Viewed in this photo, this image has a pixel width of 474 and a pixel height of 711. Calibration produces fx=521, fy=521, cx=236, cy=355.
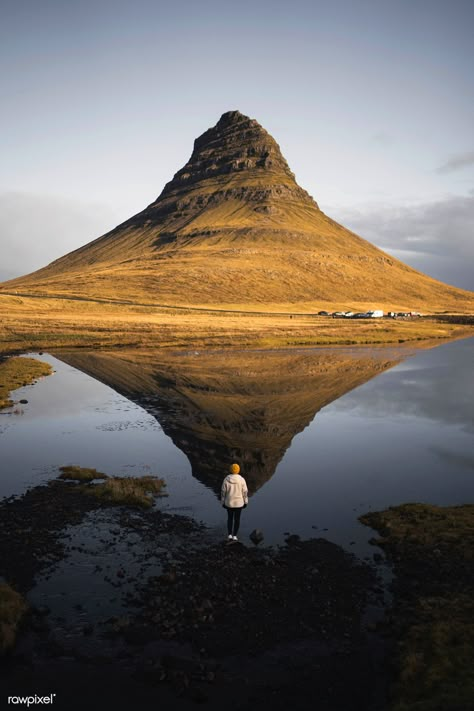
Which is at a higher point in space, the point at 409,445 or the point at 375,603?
the point at 409,445

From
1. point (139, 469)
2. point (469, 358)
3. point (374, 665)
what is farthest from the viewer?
point (469, 358)

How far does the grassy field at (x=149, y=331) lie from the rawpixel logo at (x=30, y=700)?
66769 millimetres

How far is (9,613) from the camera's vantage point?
492 inches

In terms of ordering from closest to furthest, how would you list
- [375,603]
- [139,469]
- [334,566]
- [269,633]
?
[269,633] < [375,603] < [334,566] < [139,469]

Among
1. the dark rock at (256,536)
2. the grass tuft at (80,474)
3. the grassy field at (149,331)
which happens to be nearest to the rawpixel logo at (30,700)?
the dark rock at (256,536)

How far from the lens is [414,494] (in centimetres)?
2256

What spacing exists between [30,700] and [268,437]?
2196 centimetres

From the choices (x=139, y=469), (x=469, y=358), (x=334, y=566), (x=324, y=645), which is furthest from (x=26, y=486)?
(x=469, y=358)

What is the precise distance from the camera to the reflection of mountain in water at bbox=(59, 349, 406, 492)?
1116 inches

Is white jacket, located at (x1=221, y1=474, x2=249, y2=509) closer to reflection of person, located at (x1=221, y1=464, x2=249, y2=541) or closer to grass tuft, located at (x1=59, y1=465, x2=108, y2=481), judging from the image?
reflection of person, located at (x1=221, y1=464, x2=249, y2=541)

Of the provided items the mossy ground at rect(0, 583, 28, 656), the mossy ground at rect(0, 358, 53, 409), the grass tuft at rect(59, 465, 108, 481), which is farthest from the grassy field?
the mossy ground at rect(0, 583, 28, 656)

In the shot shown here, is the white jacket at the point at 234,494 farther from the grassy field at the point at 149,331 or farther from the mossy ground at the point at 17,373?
the grassy field at the point at 149,331

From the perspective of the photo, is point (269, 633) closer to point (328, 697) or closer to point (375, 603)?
point (328, 697)

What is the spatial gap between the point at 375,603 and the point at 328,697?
369 cm
